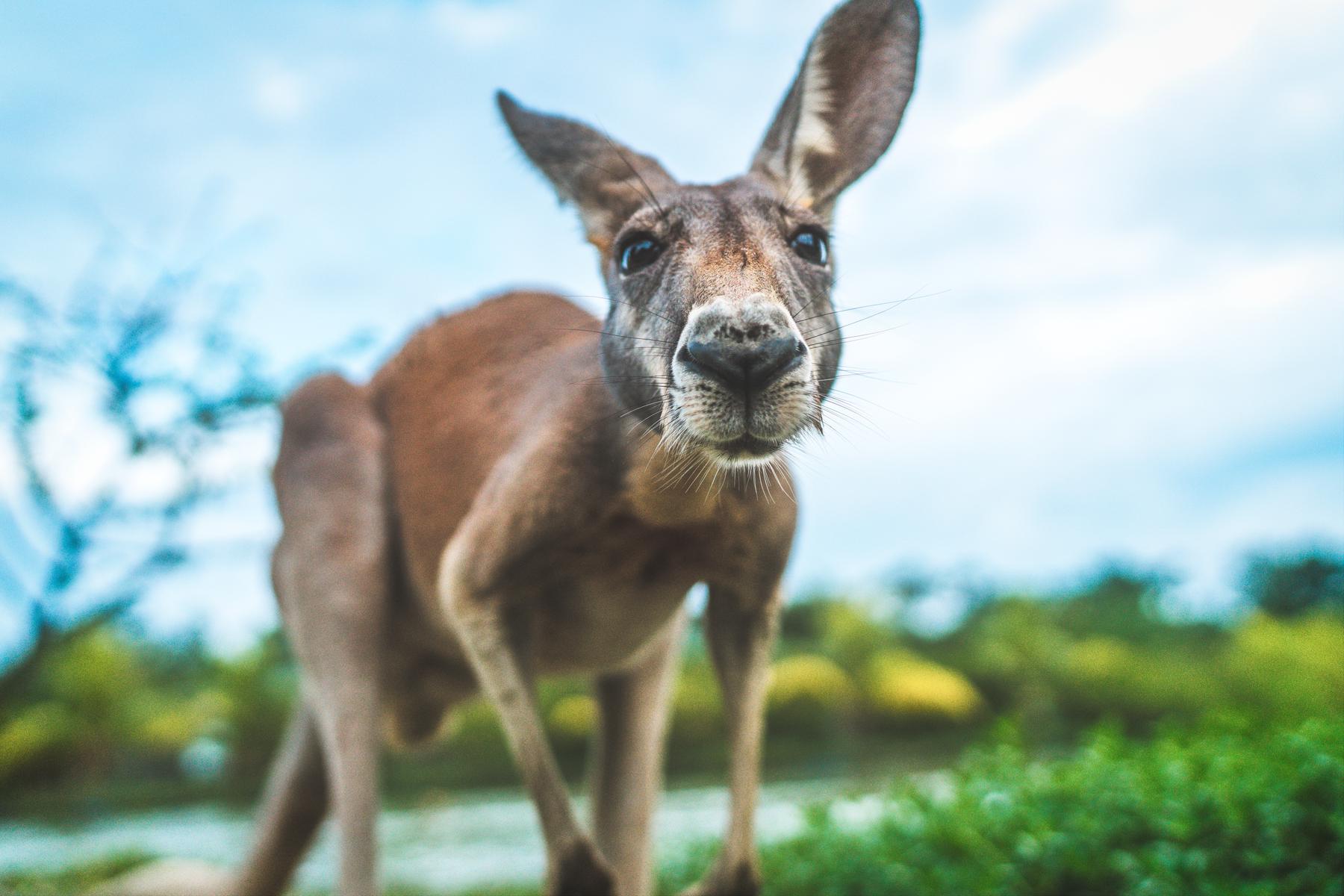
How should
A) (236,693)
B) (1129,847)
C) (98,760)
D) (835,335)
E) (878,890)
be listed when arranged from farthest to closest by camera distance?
(236,693)
(98,760)
(878,890)
(1129,847)
(835,335)

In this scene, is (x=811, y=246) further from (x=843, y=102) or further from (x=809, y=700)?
(x=809, y=700)

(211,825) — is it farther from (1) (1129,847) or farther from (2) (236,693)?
(1) (1129,847)

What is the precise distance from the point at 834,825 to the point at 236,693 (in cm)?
1166

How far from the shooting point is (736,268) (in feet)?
5.58

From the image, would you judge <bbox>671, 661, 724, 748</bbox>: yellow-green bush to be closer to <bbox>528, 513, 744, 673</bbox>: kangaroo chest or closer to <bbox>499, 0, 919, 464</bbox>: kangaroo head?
<bbox>528, 513, 744, 673</bbox>: kangaroo chest

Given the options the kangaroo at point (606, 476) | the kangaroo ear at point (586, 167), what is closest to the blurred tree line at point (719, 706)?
the kangaroo at point (606, 476)

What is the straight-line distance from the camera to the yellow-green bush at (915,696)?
14266 mm

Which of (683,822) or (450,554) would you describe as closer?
(450,554)

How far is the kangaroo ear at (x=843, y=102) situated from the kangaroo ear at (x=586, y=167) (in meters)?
0.28

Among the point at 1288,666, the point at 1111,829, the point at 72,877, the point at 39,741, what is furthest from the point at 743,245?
the point at 39,741

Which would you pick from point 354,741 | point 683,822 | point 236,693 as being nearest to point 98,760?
point 236,693

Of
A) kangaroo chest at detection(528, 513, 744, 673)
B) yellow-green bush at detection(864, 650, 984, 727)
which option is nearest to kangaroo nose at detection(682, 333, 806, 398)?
kangaroo chest at detection(528, 513, 744, 673)

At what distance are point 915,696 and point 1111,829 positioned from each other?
11311 millimetres

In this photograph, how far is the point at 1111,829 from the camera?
11.2ft
